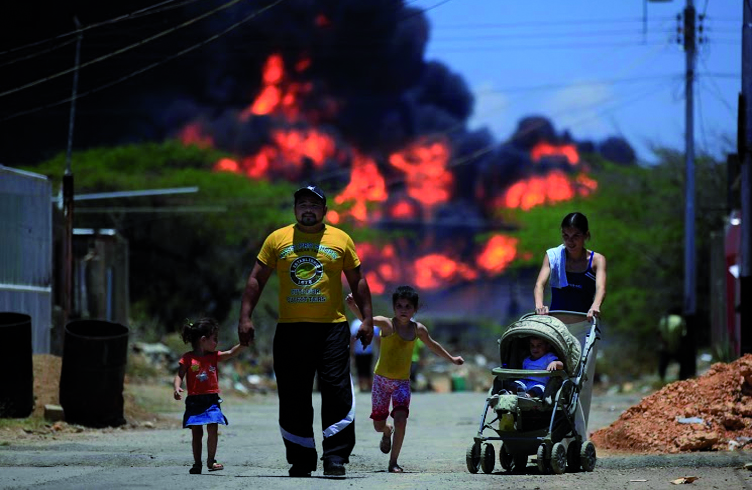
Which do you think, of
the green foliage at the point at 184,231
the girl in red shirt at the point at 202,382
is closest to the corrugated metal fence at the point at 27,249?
the girl in red shirt at the point at 202,382

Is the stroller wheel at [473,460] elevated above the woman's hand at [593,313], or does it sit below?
below

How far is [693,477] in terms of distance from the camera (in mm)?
9938

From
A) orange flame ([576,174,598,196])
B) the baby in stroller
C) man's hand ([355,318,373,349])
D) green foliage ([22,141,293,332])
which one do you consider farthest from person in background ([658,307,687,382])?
orange flame ([576,174,598,196])

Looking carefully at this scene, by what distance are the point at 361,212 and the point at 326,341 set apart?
62697 mm

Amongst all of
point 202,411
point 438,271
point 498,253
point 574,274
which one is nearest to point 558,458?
point 574,274

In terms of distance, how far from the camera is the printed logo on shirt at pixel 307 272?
399 inches

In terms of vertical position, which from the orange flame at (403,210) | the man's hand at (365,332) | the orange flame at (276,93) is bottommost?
the man's hand at (365,332)

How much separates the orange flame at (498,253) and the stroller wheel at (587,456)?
69855 mm

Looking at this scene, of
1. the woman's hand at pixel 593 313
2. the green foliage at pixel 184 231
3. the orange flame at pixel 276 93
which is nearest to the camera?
the woman's hand at pixel 593 313

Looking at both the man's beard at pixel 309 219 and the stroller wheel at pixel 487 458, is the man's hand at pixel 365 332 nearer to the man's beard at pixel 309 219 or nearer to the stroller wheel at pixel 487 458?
the man's beard at pixel 309 219

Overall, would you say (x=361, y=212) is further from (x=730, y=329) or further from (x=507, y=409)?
(x=507, y=409)

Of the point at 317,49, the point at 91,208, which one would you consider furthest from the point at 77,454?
the point at 317,49

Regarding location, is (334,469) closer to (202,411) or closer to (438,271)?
(202,411)

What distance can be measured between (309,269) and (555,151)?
83120mm
